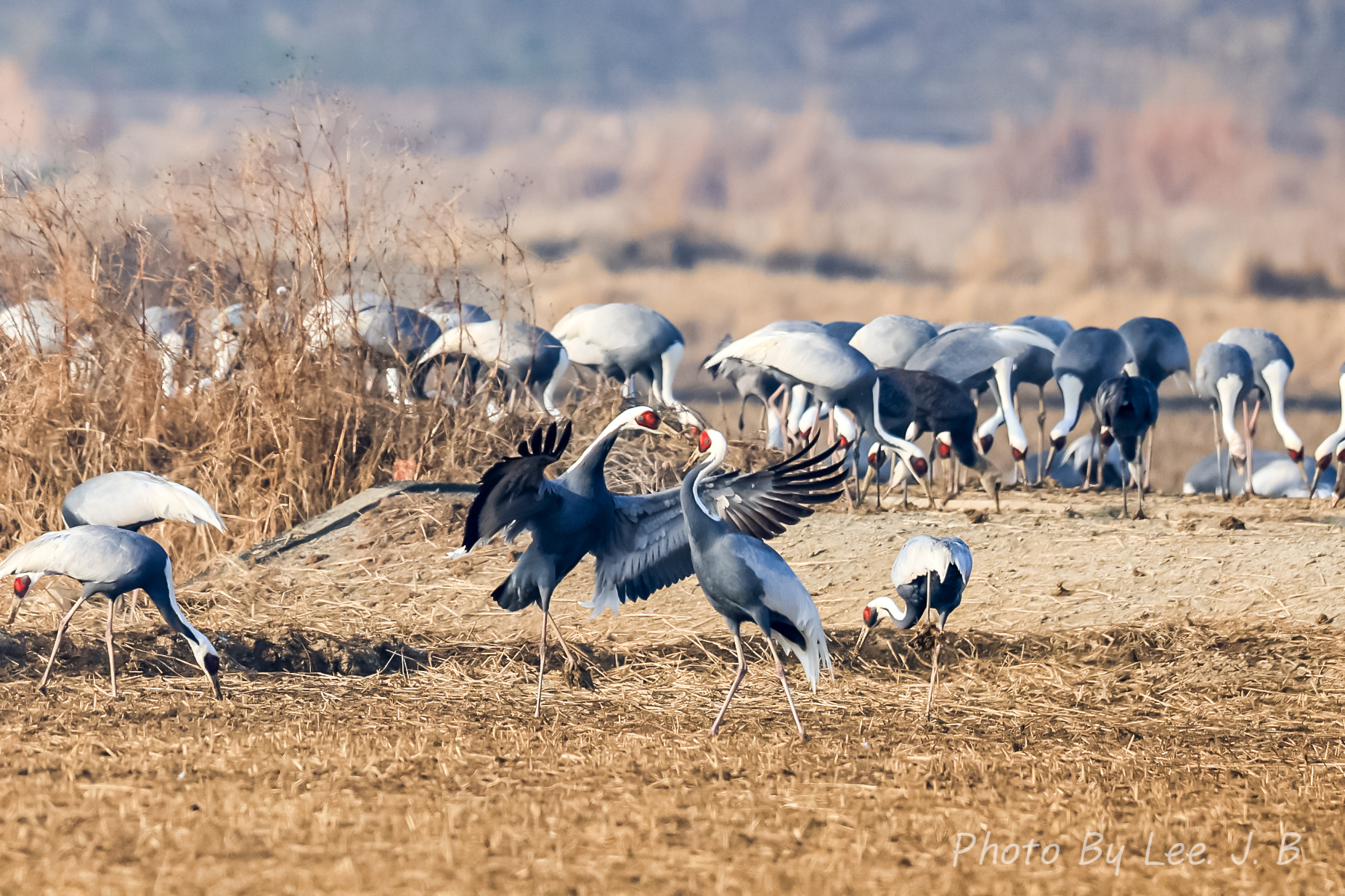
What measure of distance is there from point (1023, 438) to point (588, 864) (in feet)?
29.0

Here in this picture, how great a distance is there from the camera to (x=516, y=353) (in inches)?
429

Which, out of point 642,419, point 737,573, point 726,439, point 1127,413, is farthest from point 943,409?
point 737,573

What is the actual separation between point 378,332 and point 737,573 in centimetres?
581

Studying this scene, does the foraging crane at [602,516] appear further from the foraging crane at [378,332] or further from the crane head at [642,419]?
the foraging crane at [378,332]

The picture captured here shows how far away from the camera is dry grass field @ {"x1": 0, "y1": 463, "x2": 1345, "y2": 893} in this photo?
3.16 metres

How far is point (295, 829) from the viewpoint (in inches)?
130

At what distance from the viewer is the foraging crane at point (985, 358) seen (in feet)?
36.0

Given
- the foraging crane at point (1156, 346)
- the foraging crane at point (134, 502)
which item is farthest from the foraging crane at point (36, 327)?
the foraging crane at point (1156, 346)

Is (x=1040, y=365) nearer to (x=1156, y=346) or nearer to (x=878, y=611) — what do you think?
(x=1156, y=346)

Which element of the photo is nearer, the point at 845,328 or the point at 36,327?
the point at 36,327

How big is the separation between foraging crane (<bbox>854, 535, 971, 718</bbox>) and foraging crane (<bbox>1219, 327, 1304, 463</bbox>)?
7865 millimetres

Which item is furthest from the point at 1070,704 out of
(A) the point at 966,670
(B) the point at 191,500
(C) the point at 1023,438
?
(C) the point at 1023,438

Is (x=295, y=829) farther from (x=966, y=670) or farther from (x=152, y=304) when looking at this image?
(x=152, y=304)

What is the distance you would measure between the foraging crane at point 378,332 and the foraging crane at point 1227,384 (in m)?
6.54
